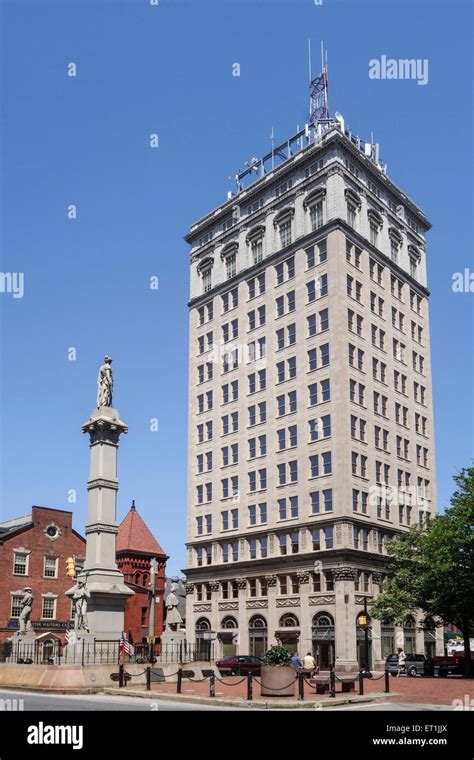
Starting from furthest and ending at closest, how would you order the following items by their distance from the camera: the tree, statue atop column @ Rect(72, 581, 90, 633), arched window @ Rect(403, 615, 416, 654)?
1. arched window @ Rect(403, 615, 416, 654)
2. the tree
3. statue atop column @ Rect(72, 581, 90, 633)

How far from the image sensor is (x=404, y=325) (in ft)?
253

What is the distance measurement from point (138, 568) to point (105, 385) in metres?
44.9

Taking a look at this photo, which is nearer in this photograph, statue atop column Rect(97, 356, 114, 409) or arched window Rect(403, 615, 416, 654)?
statue atop column Rect(97, 356, 114, 409)

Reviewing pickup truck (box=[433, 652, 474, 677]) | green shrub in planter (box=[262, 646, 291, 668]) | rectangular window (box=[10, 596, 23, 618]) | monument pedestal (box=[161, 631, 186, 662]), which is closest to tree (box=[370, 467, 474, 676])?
pickup truck (box=[433, 652, 474, 677])

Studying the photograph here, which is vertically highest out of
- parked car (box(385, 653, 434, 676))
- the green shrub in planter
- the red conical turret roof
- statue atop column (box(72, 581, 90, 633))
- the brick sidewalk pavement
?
the red conical turret roof

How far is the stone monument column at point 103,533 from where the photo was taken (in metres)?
39.7

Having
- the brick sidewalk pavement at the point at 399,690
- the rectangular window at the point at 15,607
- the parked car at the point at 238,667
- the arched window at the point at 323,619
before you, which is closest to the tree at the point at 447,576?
the arched window at the point at 323,619

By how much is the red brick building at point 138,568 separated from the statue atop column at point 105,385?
1590 inches

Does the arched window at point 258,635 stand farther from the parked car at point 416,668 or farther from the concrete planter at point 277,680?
the concrete planter at point 277,680

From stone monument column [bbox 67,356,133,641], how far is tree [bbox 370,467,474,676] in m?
19.7

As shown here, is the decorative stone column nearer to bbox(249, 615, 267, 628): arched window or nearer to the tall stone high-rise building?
the tall stone high-rise building

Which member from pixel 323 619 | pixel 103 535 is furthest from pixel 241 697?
pixel 323 619

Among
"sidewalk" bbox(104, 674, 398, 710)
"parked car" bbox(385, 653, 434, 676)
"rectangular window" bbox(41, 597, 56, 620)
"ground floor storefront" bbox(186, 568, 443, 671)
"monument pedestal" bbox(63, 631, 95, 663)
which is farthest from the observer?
"rectangular window" bbox(41, 597, 56, 620)

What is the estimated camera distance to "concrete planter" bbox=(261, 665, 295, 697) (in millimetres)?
29625
